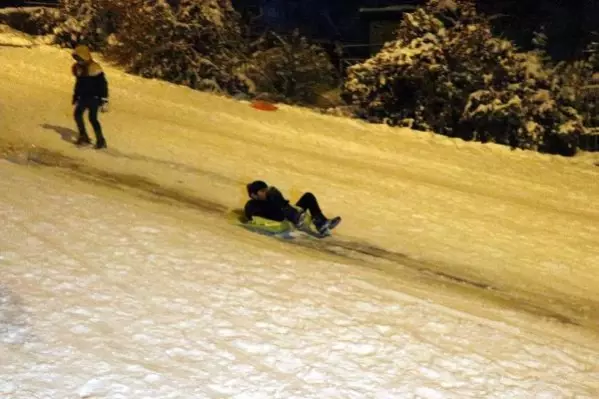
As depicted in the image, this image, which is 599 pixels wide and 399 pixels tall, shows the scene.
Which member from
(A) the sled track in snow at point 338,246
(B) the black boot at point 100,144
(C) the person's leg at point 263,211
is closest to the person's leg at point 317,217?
(A) the sled track in snow at point 338,246

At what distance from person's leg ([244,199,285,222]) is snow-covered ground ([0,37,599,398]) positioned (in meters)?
0.41

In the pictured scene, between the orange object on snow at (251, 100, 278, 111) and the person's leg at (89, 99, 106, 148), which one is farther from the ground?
the orange object on snow at (251, 100, 278, 111)

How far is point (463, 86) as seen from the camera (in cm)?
1511

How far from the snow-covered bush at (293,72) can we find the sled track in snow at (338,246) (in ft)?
22.7

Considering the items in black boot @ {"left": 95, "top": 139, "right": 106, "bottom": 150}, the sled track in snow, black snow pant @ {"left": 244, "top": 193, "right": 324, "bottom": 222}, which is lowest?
the sled track in snow

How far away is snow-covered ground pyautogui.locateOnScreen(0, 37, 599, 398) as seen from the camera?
525 cm

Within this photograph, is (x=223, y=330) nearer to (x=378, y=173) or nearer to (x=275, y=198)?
(x=275, y=198)

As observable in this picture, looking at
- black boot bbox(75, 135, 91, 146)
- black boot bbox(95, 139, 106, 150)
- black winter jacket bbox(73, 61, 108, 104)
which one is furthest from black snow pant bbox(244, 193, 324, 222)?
black boot bbox(75, 135, 91, 146)

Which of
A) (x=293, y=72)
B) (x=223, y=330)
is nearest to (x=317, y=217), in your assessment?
(x=223, y=330)

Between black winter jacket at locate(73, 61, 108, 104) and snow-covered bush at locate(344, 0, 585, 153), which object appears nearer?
black winter jacket at locate(73, 61, 108, 104)

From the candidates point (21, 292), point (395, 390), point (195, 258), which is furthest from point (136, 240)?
point (395, 390)

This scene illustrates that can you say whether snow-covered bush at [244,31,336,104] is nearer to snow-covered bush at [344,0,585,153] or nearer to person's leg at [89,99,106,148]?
snow-covered bush at [344,0,585,153]

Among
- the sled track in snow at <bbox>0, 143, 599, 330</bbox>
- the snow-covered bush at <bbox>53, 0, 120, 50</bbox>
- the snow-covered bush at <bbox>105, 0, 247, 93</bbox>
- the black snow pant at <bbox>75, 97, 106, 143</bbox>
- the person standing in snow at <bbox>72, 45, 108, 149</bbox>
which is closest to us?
the sled track in snow at <bbox>0, 143, 599, 330</bbox>

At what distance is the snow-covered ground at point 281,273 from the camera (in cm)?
525
